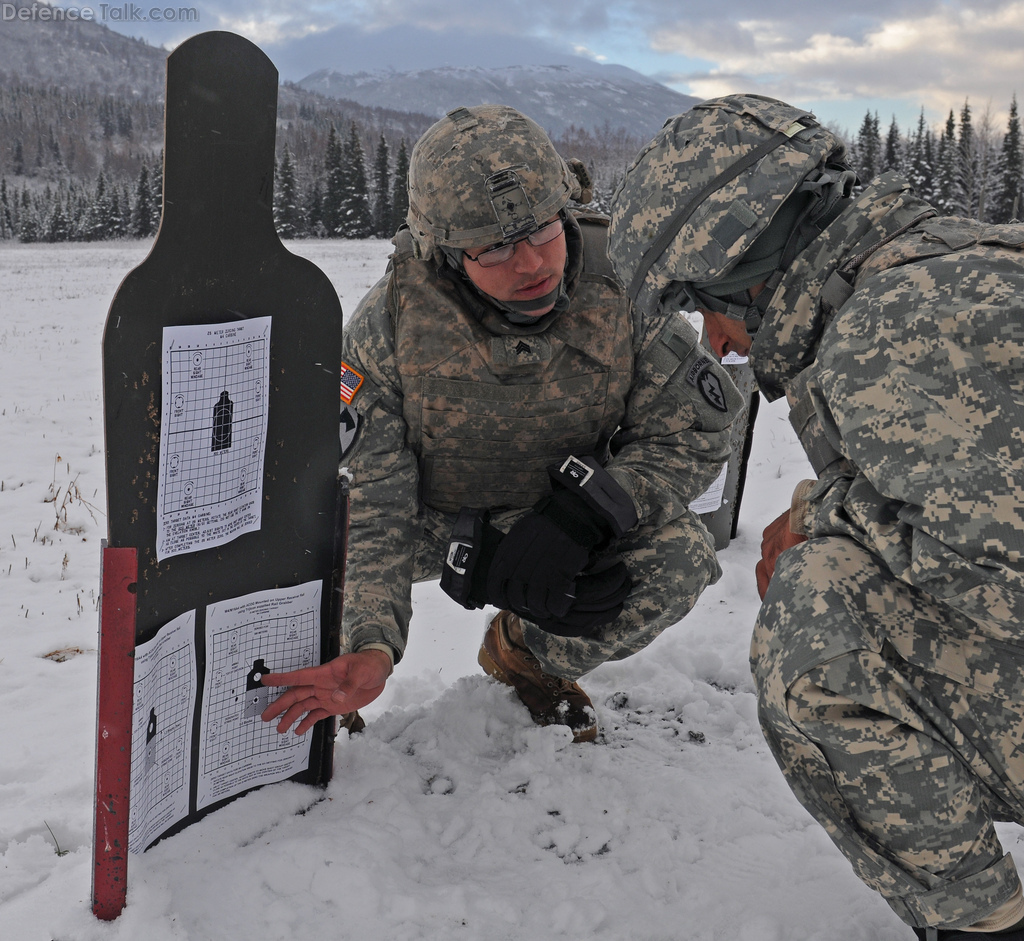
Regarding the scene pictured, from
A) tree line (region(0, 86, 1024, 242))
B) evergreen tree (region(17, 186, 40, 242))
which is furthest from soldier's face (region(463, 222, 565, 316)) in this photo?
evergreen tree (region(17, 186, 40, 242))

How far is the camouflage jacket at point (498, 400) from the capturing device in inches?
95.3

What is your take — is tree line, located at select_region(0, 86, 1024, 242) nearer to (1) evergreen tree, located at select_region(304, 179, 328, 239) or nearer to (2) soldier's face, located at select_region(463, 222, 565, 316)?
(1) evergreen tree, located at select_region(304, 179, 328, 239)

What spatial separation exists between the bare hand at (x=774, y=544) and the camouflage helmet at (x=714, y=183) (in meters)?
0.55

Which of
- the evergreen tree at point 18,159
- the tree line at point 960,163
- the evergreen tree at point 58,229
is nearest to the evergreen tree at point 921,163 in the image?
the tree line at point 960,163

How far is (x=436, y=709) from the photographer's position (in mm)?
2582

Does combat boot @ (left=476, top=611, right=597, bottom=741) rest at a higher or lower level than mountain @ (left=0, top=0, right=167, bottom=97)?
Answer: lower

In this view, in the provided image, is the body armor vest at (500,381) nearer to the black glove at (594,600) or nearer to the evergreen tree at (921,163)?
the black glove at (594,600)

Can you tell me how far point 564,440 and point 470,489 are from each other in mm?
317

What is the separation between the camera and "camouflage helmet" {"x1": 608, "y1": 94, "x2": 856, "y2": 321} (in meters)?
1.75

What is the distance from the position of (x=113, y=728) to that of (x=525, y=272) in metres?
1.44

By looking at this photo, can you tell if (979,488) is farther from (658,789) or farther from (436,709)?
(436,709)

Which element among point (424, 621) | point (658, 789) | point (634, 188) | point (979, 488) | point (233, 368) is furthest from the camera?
point (424, 621)

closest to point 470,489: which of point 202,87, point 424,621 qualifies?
point 424,621

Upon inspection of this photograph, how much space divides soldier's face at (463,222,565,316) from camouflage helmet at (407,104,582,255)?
55 mm
